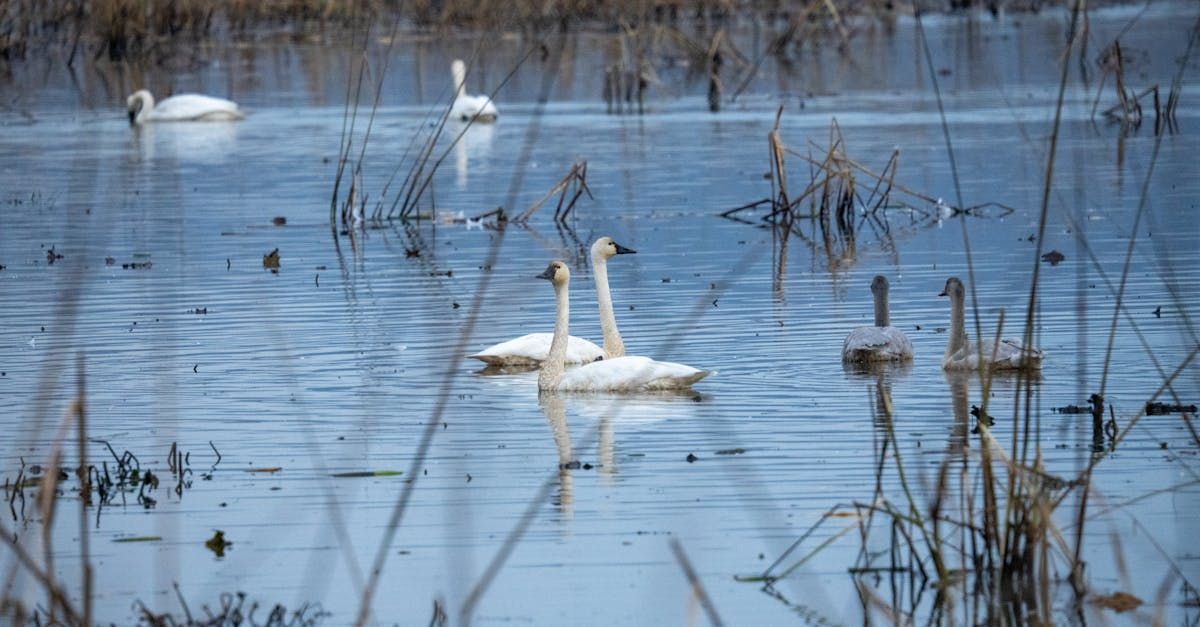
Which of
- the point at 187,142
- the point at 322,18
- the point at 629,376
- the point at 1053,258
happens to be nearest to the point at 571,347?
the point at 629,376

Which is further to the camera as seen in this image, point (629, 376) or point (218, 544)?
point (629, 376)

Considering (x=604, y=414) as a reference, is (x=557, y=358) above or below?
above

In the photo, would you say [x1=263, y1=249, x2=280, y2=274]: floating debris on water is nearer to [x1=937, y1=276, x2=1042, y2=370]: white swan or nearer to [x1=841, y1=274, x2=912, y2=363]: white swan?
[x1=841, y1=274, x2=912, y2=363]: white swan

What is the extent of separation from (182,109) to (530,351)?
17.6 m

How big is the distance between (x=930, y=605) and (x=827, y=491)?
148cm

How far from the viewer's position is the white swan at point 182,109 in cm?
2736

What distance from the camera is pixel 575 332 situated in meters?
12.5

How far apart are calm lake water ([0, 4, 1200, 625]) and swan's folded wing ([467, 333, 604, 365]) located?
160 millimetres

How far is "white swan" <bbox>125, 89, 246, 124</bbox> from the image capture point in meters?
27.4

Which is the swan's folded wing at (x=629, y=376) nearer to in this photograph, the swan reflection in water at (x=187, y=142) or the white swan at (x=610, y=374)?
the white swan at (x=610, y=374)

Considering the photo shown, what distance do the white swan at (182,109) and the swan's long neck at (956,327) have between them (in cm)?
1777

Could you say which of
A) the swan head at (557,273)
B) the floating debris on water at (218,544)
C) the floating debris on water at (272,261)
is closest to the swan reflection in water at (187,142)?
the floating debris on water at (272,261)

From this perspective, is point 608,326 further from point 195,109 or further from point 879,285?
point 195,109

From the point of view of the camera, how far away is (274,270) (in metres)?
15.1
